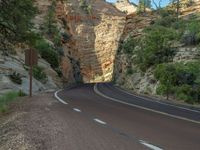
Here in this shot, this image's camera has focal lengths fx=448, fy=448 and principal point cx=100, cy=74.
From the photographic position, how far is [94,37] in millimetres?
122312

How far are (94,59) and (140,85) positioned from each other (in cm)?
6353

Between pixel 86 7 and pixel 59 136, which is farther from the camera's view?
pixel 86 7

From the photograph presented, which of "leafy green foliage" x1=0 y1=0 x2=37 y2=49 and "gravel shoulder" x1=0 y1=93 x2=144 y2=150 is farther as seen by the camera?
"leafy green foliage" x1=0 y1=0 x2=37 y2=49

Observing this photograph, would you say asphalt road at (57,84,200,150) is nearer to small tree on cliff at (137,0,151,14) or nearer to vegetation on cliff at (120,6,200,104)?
vegetation on cliff at (120,6,200,104)

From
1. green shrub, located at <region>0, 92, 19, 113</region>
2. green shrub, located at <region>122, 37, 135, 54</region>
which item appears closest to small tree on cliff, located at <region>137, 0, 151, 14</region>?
green shrub, located at <region>122, 37, 135, 54</region>

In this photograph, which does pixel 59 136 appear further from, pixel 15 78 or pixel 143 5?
pixel 143 5

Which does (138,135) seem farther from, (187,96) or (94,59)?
(94,59)

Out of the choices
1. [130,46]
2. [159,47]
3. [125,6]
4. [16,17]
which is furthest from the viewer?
[125,6]

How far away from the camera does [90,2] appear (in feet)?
448

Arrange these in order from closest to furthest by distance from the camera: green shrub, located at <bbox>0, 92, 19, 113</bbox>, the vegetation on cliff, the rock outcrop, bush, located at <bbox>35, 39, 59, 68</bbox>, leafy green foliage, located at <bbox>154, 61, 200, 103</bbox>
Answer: green shrub, located at <bbox>0, 92, 19, 113</bbox>
leafy green foliage, located at <bbox>154, 61, 200, 103</bbox>
the vegetation on cliff
bush, located at <bbox>35, 39, 59, 68</bbox>
the rock outcrop

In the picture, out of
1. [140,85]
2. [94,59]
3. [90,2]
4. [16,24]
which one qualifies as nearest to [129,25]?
[94,59]

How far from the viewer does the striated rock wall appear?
117312 mm

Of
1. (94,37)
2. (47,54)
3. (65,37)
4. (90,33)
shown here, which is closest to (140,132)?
(47,54)

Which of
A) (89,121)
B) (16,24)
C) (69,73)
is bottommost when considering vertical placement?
(69,73)
